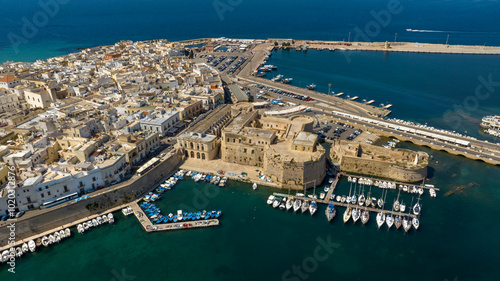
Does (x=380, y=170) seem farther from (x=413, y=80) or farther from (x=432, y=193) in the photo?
(x=413, y=80)

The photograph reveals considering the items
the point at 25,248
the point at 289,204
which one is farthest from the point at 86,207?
the point at 289,204

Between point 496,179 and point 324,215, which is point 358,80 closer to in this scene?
point 496,179

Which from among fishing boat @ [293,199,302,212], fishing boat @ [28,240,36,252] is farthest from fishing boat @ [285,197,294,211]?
fishing boat @ [28,240,36,252]

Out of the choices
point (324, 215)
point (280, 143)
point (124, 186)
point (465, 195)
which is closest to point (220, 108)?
point (280, 143)

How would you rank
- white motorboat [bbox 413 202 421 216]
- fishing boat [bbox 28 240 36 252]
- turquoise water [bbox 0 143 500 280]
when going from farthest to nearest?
1. white motorboat [bbox 413 202 421 216]
2. fishing boat [bbox 28 240 36 252]
3. turquoise water [bbox 0 143 500 280]

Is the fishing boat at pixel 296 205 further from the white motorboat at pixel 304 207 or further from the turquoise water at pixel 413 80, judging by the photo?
the turquoise water at pixel 413 80

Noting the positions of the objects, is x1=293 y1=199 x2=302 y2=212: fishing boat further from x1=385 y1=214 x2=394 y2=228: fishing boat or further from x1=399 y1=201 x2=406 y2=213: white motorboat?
x1=399 y1=201 x2=406 y2=213: white motorboat
